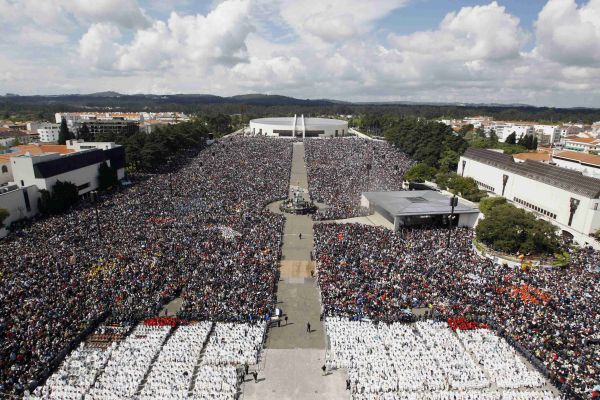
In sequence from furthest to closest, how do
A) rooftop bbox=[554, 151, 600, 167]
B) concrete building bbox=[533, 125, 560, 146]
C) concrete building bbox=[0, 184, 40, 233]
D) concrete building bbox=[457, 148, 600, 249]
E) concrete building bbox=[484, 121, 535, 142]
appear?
concrete building bbox=[484, 121, 535, 142], concrete building bbox=[533, 125, 560, 146], rooftop bbox=[554, 151, 600, 167], concrete building bbox=[0, 184, 40, 233], concrete building bbox=[457, 148, 600, 249]

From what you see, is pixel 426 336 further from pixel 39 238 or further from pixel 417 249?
pixel 39 238

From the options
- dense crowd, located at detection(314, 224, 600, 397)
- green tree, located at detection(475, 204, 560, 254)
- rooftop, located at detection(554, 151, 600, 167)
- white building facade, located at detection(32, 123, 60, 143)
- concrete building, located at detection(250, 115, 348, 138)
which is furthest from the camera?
concrete building, located at detection(250, 115, 348, 138)

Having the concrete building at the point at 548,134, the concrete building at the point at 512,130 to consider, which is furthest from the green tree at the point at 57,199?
the concrete building at the point at 548,134

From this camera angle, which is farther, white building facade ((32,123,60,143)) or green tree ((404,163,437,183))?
white building facade ((32,123,60,143))

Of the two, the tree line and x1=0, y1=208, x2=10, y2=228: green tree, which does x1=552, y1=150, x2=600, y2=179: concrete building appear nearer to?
the tree line

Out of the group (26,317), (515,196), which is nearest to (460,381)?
(26,317)

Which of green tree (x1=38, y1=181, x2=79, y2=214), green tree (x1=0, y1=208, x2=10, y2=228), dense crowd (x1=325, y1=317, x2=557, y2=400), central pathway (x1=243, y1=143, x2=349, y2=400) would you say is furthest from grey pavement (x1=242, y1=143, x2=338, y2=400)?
green tree (x1=38, y1=181, x2=79, y2=214)
